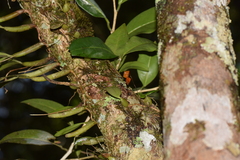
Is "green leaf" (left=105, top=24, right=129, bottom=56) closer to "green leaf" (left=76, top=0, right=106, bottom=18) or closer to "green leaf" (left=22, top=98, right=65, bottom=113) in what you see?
"green leaf" (left=76, top=0, right=106, bottom=18)

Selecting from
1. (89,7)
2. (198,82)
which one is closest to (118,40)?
(89,7)

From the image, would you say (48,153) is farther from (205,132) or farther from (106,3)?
(205,132)

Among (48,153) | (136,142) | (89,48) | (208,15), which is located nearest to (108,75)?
(89,48)

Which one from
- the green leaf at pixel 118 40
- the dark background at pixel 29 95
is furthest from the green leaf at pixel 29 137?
the dark background at pixel 29 95

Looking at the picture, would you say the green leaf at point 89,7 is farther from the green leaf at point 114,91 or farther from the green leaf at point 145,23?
the green leaf at point 114,91

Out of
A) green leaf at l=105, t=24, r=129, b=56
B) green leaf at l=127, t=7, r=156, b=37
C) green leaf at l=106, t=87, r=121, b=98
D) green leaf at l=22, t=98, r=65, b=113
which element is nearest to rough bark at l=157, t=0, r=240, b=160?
green leaf at l=106, t=87, r=121, b=98

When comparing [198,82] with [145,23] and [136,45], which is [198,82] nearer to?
[136,45]
